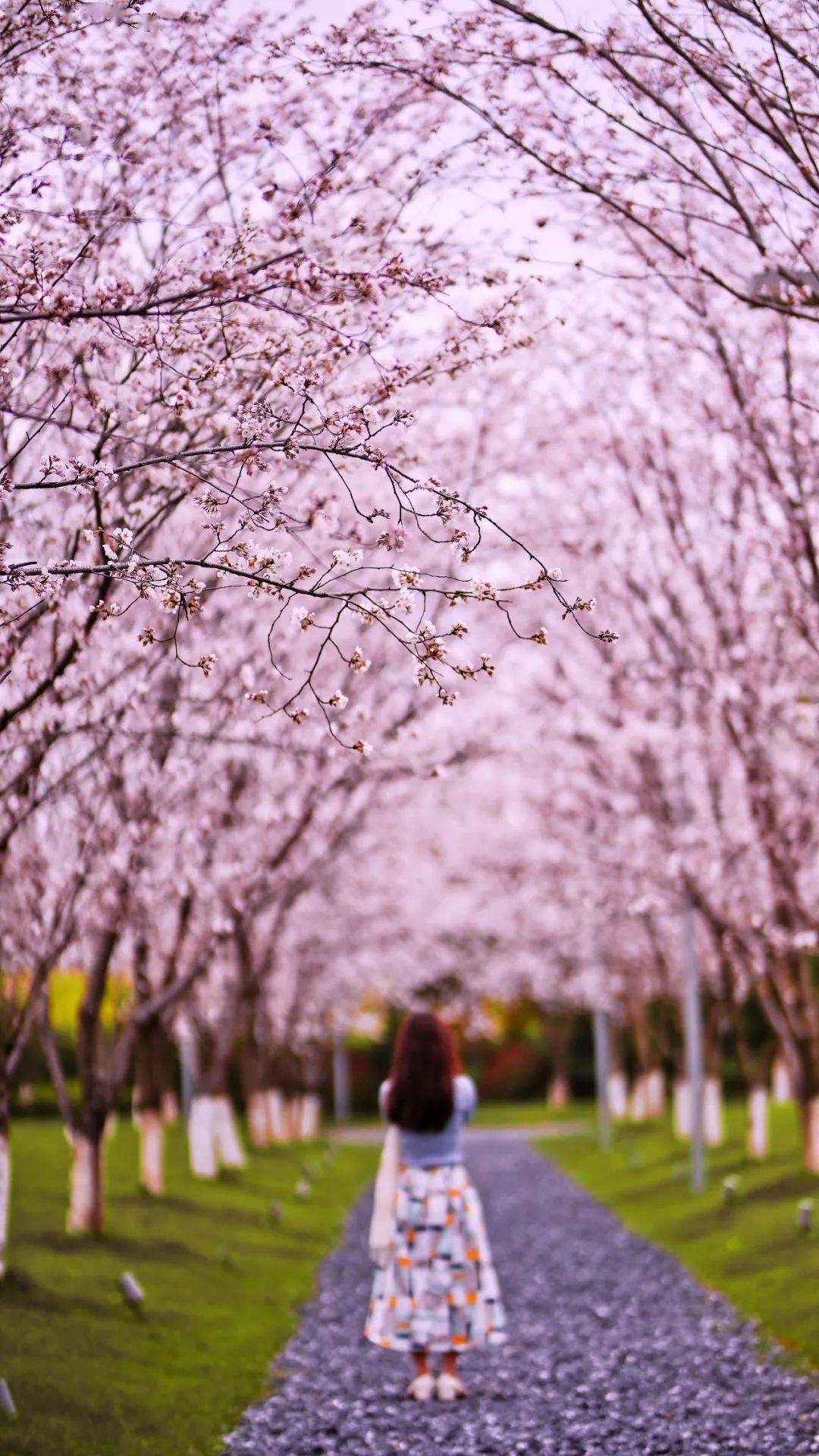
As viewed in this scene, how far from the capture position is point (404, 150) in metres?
9.16

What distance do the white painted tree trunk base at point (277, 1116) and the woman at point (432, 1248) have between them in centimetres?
2731

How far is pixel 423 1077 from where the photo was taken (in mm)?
10461

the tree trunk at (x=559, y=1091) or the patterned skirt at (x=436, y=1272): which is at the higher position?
the patterned skirt at (x=436, y=1272)

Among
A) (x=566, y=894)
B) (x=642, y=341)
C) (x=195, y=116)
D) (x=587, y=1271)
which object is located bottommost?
(x=587, y=1271)

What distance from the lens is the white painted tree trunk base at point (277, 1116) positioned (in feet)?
128

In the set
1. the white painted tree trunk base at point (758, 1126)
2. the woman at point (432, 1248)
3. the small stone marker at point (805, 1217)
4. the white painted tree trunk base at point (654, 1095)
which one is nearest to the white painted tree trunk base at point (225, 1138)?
the white painted tree trunk base at point (758, 1126)

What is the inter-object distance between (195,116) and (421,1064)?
619cm

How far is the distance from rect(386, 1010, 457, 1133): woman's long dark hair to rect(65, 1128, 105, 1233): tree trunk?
23.5 feet

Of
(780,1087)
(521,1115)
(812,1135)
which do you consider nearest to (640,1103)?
(780,1087)

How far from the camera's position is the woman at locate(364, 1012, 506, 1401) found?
1059 centimetres

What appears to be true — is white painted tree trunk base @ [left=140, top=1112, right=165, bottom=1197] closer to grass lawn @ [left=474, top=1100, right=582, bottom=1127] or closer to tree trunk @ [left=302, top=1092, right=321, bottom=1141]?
tree trunk @ [left=302, top=1092, right=321, bottom=1141]

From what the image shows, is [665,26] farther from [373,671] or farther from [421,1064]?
[373,671]

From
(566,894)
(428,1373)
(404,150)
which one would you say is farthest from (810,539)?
(566,894)

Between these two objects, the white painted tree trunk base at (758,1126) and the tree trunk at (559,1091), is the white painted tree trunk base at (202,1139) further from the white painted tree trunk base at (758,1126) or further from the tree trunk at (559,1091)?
the tree trunk at (559,1091)
